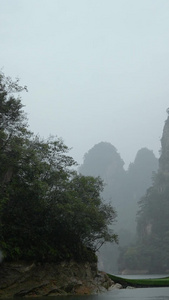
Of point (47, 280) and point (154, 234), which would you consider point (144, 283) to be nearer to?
point (47, 280)

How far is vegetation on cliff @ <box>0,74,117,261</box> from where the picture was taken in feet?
74.0

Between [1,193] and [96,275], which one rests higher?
[1,193]

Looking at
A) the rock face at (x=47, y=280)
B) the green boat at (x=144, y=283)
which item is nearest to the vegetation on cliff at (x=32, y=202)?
the rock face at (x=47, y=280)

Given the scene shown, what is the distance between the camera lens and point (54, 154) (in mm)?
27641

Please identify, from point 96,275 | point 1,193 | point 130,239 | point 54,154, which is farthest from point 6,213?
point 130,239

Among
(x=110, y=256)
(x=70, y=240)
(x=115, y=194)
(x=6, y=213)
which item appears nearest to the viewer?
(x=6, y=213)

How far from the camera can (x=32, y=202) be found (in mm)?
23500

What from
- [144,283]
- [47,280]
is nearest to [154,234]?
[144,283]

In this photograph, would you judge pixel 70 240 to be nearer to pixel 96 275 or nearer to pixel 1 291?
pixel 96 275

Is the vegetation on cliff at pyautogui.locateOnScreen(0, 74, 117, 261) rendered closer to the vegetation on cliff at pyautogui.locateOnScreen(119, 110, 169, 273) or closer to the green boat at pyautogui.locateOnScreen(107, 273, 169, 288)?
the green boat at pyautogui.locateOnScreen(107, 273, 169, 288)

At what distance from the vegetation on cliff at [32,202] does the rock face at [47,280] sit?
56 cm

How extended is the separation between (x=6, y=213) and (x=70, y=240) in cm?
519

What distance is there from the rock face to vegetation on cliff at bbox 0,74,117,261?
1.85ft

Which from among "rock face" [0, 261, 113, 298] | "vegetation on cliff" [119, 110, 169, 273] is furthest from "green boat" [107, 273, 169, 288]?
"vegetation on cliff" [119, 110, 169, 273]
